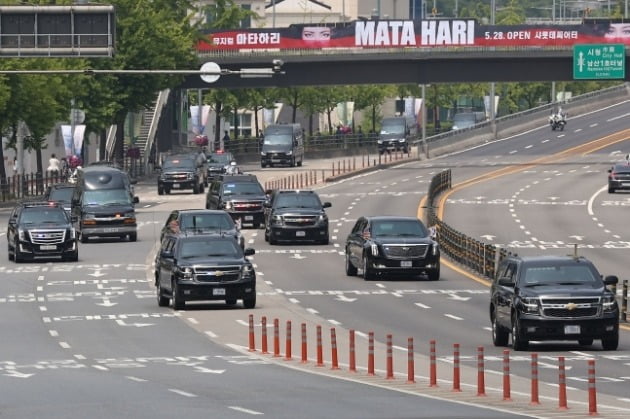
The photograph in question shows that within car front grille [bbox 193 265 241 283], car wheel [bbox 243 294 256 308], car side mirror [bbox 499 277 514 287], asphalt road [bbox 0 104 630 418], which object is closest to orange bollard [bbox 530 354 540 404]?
asphalt road [bbox 0 104 630 418]

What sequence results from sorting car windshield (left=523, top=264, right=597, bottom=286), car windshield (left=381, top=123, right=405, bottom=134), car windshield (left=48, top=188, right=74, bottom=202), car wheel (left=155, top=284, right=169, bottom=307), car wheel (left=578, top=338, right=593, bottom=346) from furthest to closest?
car windshield (left=381, top=123, right=405, bottom=134), car windshield (left=48, top=188, right=74, bottom=202), car wheel (left=155, top=284, right=169, bottom=307), car windshield (left=523, top=264, right=597, bottom=286), car wheel (left=578, top=338, right=593, bottom=346)

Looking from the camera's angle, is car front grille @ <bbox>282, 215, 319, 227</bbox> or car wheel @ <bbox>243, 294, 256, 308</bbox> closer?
car wheel @ <bbox>243, 294, 256, 308</bbox>

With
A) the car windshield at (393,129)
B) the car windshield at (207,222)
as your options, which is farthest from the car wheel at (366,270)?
the car windshield at (393,129)

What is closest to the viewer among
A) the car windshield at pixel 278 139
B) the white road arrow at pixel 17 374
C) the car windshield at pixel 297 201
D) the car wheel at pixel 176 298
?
the white road arrow at pixel 17 374

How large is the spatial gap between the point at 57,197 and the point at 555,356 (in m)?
40.5

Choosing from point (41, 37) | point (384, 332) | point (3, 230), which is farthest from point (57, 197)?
point (384, 332)

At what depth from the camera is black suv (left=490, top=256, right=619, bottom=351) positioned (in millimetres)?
31719

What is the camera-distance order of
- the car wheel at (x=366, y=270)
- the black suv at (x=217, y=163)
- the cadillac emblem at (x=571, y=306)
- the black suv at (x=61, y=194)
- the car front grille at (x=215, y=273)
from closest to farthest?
the cadillac emblem at (x=571, y=306)
the car front grille at (x=215, y=273)
the car wheel at (x=366, y=270)
the black suv at (x=61, y=194)
the black suv at (x=217, y=163)

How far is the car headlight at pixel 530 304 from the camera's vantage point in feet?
104

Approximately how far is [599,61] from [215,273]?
76443 millimetres

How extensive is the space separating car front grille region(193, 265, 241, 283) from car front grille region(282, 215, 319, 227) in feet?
67.1

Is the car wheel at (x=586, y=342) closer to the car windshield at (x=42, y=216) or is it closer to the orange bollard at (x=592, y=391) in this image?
the orange bollard at (x=592, y=391)

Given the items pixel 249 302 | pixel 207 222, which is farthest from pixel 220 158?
pixel 249 302

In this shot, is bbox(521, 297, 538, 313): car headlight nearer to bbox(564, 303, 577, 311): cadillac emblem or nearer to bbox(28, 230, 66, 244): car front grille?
bbox(564, 303, 577, 311): cadillac emblem
